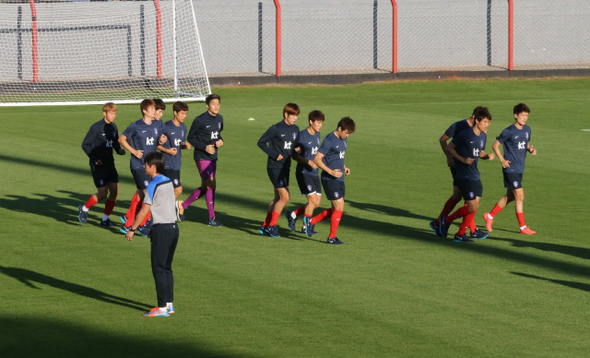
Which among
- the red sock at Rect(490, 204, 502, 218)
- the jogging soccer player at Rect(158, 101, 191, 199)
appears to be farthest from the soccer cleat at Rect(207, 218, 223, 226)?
the red sock at Rect(490, 204, 502, 218)

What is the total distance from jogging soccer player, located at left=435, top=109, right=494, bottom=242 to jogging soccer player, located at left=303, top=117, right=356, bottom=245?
1.52 m

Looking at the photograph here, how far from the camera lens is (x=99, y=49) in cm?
3027

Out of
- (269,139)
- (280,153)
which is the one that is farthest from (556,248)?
(269,139)

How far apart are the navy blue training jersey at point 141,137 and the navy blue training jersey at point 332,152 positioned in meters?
2.33

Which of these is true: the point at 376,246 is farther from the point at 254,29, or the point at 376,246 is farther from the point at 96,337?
the point at 254,29

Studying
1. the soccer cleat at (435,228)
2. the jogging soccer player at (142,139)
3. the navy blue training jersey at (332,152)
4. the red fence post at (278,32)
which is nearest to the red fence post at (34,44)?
the red fence post at (278,32)

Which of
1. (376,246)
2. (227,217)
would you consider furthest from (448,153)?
(227,217)

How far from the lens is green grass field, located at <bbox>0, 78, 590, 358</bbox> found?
7191 millimetres

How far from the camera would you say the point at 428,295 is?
8508mm

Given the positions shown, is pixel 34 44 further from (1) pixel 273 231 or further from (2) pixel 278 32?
(1) pixel 273 231

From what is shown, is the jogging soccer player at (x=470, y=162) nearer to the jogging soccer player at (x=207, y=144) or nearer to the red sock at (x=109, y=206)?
the jogging soccer player at (x=207, y=144)

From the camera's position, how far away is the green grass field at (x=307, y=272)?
283 inches

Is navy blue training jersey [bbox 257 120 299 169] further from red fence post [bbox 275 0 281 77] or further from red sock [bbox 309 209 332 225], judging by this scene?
red fence post [bbox 275 0 281 77]

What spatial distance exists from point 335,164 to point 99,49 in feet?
70.8
